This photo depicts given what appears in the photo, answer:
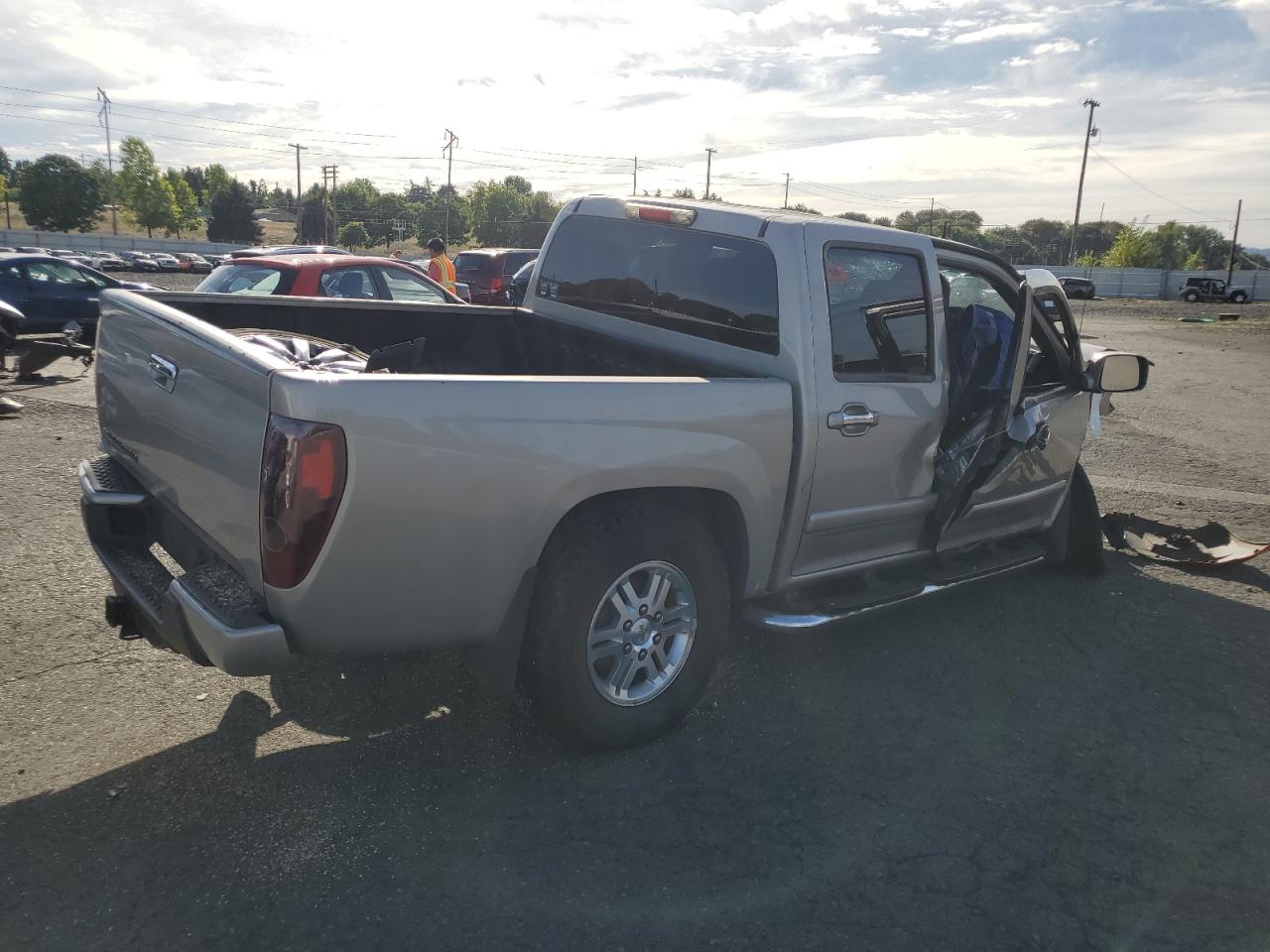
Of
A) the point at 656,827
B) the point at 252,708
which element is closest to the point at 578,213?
the point at 252,708

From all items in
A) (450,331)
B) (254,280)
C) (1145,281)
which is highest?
(1145,281)

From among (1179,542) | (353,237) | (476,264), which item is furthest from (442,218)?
(1179,542)

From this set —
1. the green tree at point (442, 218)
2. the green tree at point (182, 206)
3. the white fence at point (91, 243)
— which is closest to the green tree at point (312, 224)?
the white fence at point (91, 243)

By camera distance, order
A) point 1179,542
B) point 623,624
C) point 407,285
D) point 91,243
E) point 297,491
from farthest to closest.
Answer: point 91,243, point 407,285, point 1179,542, point 623,624, point 297,491

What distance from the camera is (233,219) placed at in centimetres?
10250

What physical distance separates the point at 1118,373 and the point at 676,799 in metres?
3.24

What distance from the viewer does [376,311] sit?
4.84 m

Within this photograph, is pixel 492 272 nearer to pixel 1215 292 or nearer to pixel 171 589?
pixel 171 589

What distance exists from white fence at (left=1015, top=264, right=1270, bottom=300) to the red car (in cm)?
6809

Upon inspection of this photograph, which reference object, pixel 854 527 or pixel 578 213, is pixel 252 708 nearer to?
pixel 854 527

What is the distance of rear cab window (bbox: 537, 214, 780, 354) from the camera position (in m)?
4.02

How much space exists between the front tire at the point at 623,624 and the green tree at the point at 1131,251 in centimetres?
10969

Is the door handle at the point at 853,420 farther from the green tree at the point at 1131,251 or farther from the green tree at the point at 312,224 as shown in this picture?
the green tree at the point at 1131,251

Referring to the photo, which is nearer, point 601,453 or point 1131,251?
point 601,453
